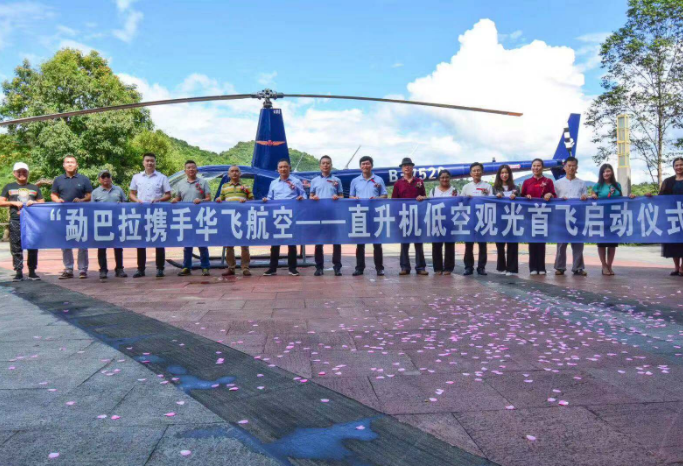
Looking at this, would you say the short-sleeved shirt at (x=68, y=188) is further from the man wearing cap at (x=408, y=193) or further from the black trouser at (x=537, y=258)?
the black trouser at (x=537, y=258)

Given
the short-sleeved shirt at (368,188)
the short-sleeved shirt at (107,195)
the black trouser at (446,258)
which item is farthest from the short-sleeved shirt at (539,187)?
the short-sleeved shirt at (107,195)

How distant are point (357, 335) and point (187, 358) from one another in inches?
54.7

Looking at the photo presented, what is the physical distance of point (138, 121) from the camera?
33938mm

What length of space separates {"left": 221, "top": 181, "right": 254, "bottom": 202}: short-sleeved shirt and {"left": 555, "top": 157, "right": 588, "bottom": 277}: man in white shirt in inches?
203

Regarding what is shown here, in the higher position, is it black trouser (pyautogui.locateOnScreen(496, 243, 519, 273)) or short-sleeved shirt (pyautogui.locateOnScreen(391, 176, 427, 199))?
short-sleeved shirt (pyautogui.locateOnScreen(391, 176, 427, 199))

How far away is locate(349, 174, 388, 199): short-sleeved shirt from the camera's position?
27.7 feet

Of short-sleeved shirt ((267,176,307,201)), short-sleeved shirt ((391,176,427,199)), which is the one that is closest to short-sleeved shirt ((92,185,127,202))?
short-sleeved shirt ((267,176,307,201))

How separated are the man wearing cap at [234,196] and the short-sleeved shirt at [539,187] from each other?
4636 mm

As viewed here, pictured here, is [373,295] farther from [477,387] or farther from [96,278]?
[96,278]

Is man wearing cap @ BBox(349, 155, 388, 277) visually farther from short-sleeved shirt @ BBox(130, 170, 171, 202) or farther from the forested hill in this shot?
the forested hill

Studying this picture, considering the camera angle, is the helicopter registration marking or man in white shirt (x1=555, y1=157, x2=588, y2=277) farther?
the helicopter registration marking

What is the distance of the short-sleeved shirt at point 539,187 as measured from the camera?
8383 millimetres

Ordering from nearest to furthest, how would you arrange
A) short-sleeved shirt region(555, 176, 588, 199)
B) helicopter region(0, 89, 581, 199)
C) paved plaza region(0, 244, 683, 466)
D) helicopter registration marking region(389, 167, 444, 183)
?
paved plaza region(0, 244, 683, 466) → helicopter region(0, 89, 581, 199) → short-sleeved shirt region(555, 176, 588, 199) → helicopter registration marking region(389, 167, 444, 183)

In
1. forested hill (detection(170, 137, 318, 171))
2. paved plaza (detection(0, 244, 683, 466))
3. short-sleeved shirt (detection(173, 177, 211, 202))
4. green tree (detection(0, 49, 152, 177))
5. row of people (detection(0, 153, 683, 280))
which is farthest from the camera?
forested hill (detection(170, 137, 318, 171))
